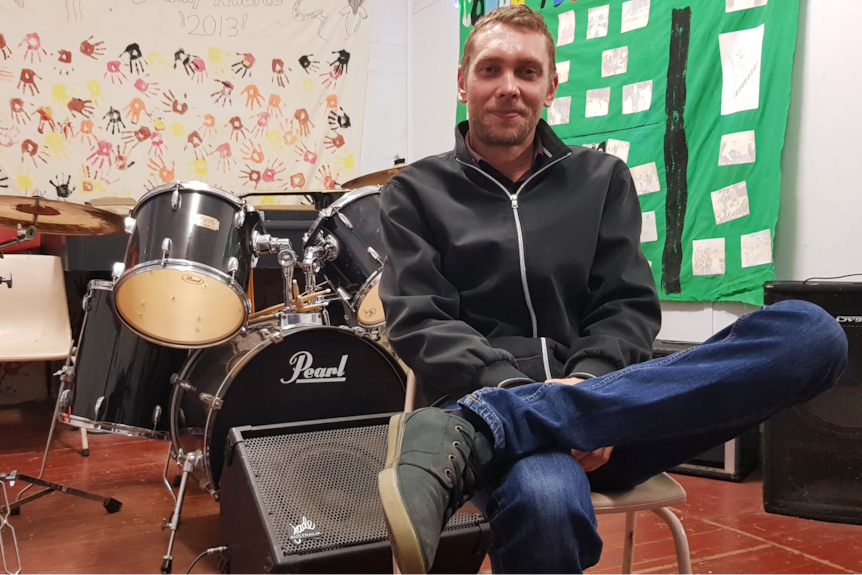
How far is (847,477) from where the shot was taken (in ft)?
6.65

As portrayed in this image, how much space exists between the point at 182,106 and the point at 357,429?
2.94 metres

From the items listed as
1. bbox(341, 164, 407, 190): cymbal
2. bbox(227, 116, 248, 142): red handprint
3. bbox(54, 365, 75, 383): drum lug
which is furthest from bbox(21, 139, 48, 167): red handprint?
bbox(54, 365, 75, 383): drum lug

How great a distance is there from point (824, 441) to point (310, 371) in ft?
4.98

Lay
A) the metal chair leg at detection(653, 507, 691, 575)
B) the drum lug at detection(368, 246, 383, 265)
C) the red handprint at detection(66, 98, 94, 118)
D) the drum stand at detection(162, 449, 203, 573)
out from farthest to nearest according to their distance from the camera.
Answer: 1. the red handprint at detection(66, 98, 94, 118)
2. the drum lug at detection(368, 246, 383, 265)
3. the drum stand at detection(162, 449, 203, 573)
4. the metal chair leg at detection(653, 507, 691, 575)

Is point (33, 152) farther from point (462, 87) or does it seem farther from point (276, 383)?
point (462, 87)

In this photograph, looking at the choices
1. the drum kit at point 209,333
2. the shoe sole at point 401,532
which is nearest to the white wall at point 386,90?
the drum kit at point 209,333

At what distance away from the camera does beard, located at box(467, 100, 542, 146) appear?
4.58 ft

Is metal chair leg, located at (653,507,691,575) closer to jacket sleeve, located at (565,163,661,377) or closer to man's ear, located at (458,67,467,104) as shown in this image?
jacket sleeve, located at (565,163,661,377)

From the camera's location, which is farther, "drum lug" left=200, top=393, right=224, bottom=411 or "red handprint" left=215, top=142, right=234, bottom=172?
"red handprint" left=215, top=142, right=234, bottom=172

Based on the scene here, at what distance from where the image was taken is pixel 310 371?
6.12ft

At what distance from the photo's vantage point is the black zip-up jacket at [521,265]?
1.25m

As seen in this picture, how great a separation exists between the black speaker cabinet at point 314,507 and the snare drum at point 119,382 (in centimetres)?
56

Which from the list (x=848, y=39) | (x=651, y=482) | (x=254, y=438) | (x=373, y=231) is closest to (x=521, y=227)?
(x=651, y=482)

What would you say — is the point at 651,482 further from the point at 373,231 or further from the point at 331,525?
the point at 373,231
